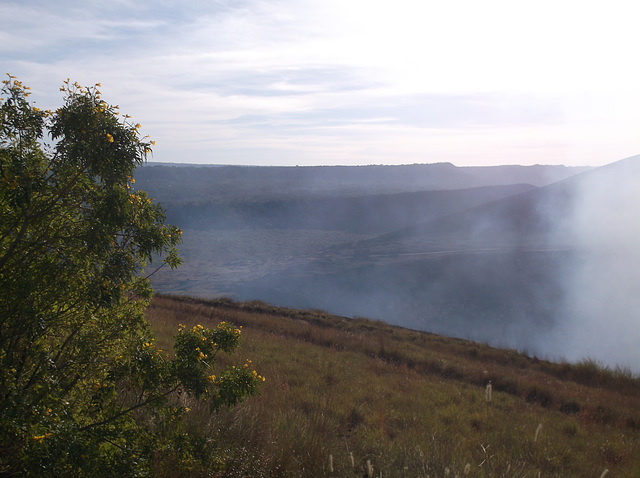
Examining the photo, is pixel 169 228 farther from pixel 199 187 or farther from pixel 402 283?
pixel 199 187

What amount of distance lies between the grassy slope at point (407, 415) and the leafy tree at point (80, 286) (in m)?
0.92

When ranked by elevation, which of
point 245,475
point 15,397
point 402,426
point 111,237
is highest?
point 111,237

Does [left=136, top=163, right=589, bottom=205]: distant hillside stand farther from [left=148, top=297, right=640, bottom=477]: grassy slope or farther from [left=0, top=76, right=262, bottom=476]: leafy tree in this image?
[left=0, top=76, right=262, bottom=476]: leafy tree

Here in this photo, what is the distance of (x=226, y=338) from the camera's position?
159 inches

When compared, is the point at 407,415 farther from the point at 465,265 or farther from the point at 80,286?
the point at 465,265

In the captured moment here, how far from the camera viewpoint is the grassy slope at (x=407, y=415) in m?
4.86

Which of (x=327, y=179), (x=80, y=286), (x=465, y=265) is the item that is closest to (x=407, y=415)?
(x=80, y=286)

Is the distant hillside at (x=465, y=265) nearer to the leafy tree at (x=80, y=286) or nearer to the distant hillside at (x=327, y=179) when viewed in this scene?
the distant hillside at (x=327, y=179)

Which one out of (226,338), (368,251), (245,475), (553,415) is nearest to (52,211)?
(226,338)

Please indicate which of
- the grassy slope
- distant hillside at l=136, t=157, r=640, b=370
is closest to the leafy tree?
the grassy slope

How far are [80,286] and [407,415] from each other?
18.5ft

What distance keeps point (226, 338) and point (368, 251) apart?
4781 cm

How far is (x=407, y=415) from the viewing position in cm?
760

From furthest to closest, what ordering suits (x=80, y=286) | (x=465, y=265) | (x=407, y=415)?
(x=465, y=265) < (x=407, y=415) < (x=80, y=286)
